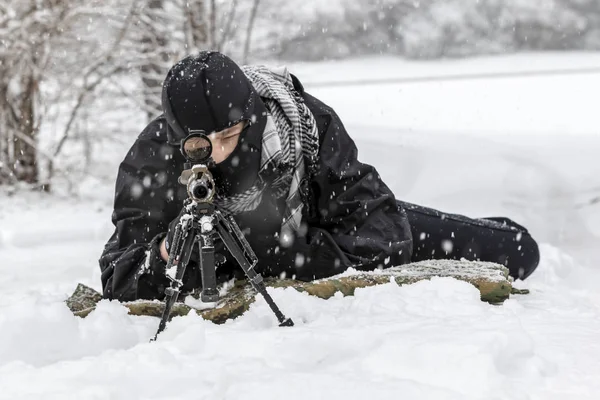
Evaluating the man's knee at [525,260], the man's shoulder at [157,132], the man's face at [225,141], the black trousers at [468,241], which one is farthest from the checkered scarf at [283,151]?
the man's knee at [525,260]

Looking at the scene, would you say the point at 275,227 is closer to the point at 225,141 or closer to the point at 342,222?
the point at 342,222

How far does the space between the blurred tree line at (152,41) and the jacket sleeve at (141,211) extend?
3833 millimetres

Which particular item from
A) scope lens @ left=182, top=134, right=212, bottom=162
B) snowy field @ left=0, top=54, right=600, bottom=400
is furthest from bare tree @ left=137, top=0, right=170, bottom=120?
scope lens @ left=182, top=134, right=212, bottom=162

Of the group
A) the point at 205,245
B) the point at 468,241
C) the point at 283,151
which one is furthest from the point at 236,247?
the point at 468,241

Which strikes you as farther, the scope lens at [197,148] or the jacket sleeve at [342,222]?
the jacket sleeve at [342,222]

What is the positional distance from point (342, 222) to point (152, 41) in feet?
14.7

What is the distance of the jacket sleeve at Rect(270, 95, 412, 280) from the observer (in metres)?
2.74

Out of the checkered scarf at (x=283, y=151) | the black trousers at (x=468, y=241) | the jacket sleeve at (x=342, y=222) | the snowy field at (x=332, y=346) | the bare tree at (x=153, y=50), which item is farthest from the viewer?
the bare tree at (x=153, y=50)

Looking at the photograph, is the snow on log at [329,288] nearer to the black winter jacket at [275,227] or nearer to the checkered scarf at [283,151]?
the black winter jacket at [275,227]

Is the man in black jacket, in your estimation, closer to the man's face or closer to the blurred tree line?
the man's face

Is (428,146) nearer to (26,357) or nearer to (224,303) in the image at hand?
(224,303)

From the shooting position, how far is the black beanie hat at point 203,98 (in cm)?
227

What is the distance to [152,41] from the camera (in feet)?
22.2

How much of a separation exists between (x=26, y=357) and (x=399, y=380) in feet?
3.19
